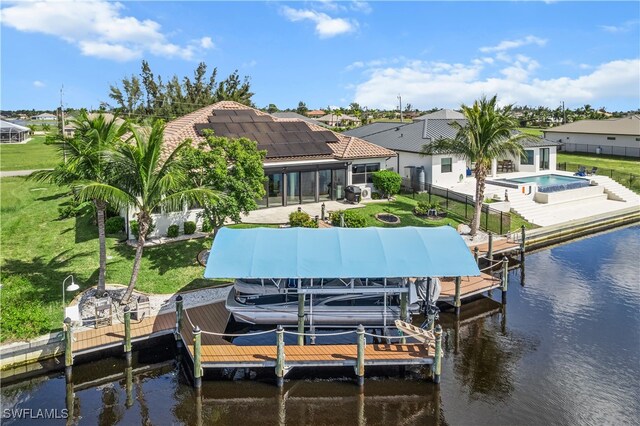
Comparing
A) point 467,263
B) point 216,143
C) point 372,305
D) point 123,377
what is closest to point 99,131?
point 216,143

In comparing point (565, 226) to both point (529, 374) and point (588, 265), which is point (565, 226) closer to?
point (588, 265)

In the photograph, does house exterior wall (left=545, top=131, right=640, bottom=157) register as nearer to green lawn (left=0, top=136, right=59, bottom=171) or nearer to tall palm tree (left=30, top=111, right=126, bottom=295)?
tall palm tree (left=30, top=111, right=126, bottom=295)

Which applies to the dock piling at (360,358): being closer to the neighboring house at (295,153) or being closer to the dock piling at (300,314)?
the dock piling at (300,314)

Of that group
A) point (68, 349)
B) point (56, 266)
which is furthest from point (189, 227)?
point (68, 349)

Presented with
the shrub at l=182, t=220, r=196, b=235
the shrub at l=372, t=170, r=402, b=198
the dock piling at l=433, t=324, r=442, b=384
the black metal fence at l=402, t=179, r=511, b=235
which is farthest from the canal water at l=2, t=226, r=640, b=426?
the shrub at l=372, t=170, r=402, b=198

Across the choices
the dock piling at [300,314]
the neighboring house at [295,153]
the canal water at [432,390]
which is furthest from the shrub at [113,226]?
the dock piling at [300,314]

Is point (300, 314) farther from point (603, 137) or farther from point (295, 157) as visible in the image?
point (603, 137)
